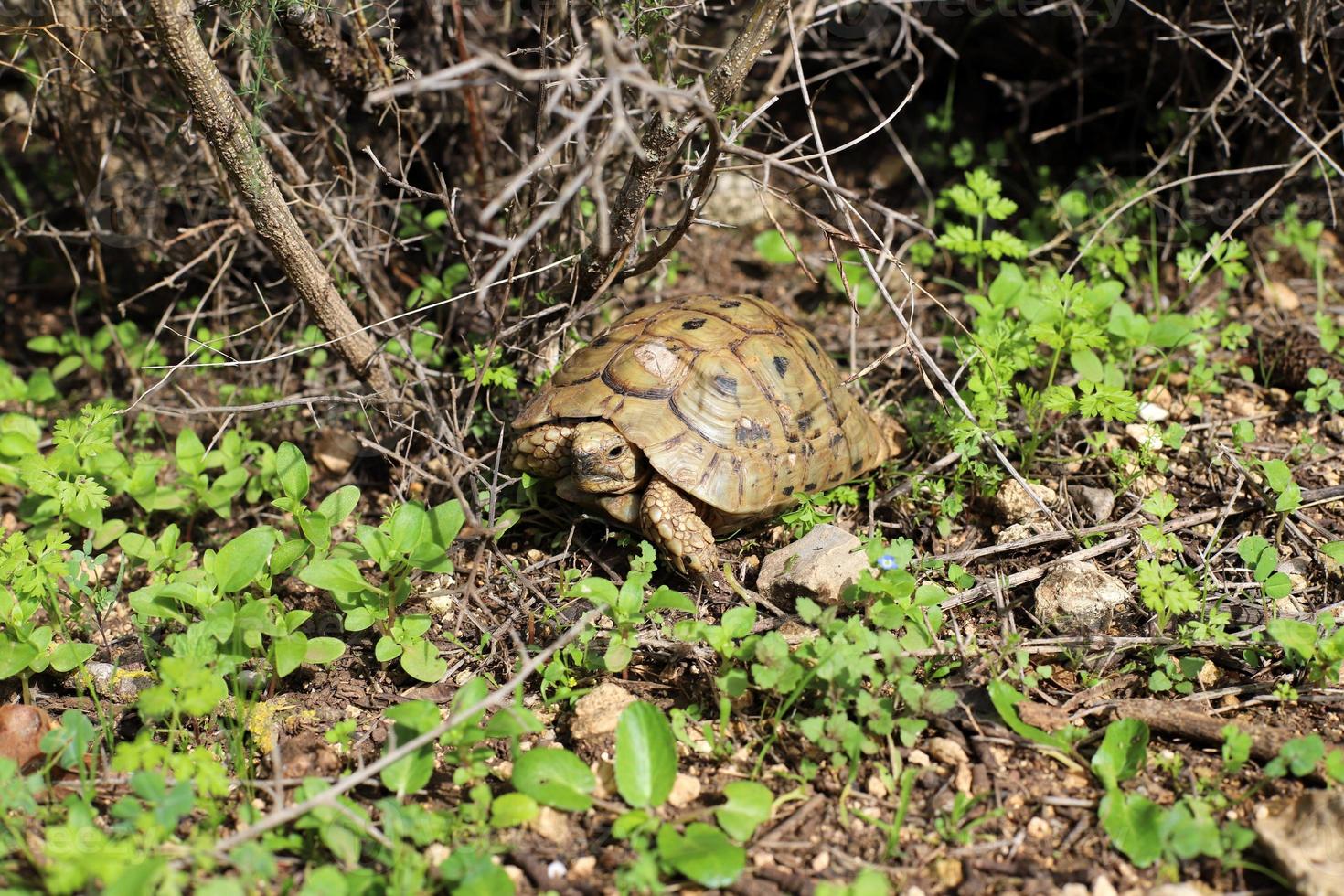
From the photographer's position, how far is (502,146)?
14.2ft

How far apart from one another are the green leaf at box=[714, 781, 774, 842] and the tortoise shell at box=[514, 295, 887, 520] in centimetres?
95

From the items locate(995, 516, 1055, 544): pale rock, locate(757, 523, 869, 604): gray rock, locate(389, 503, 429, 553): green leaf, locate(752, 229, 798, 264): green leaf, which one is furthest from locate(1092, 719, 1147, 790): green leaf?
locate(752, 229, 798, 264): green leaf

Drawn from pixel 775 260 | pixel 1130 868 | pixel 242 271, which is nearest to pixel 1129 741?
pixel 1130 868

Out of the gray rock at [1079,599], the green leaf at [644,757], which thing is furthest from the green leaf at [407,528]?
the gray rock at [1079,599]

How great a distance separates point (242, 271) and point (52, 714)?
2218 mm

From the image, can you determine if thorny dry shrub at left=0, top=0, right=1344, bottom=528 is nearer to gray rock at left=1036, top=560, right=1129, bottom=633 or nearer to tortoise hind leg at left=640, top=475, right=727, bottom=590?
tortoise hind leg at left=640, top=475, right=727, bottom=590

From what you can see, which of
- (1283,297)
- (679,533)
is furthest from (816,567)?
(1283,297)

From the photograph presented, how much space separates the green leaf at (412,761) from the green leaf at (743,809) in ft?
2.32

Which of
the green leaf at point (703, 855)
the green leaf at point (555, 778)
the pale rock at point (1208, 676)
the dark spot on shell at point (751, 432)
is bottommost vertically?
the pale rock at point (1208, 676)

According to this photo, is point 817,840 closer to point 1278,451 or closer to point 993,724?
point 993,724

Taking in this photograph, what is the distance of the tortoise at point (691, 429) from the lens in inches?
124

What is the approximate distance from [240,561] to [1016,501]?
2453mm

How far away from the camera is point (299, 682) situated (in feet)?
9.85

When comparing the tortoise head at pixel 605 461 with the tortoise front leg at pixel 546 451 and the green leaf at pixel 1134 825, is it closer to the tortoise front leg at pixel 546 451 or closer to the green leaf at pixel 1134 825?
the tortoise front leg at pixel 546 451
